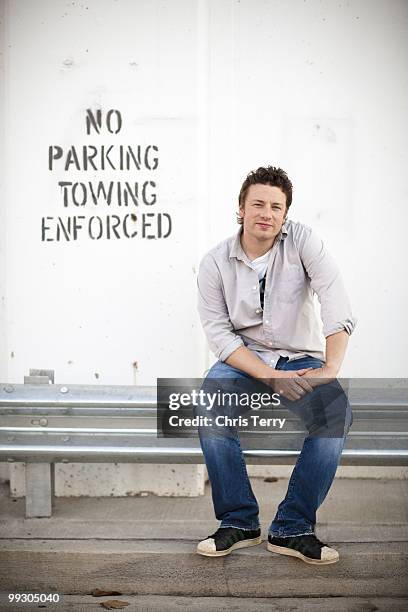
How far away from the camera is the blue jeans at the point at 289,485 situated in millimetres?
3623

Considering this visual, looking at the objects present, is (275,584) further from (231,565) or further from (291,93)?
(291,93)

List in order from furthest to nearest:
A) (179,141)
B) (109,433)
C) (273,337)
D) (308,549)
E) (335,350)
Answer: (179,141) → (109,433) → (273,337) → (335,350) → (308,549)

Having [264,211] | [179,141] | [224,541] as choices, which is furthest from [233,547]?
[179,141]

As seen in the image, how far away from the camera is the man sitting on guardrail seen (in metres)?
3.65

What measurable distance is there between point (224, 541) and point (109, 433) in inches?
29.6

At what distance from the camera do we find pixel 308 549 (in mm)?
3602

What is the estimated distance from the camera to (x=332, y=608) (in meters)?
3.43

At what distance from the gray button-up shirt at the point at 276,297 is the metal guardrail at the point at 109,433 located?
1.16ft

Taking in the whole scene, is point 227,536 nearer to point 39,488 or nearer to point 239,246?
point 39,488

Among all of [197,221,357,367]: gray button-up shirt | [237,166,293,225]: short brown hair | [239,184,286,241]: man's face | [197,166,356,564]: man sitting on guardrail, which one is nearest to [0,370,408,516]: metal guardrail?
[197,166,356,564]: man sitting on guardrail

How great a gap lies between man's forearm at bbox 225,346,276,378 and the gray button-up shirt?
28 mm

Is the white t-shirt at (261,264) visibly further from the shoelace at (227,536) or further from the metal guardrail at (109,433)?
the shoelace at (227,536)

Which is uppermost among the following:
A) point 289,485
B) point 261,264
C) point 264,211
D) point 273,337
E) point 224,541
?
point 264,211

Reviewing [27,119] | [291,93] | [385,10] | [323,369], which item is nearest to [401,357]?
[323,369]
